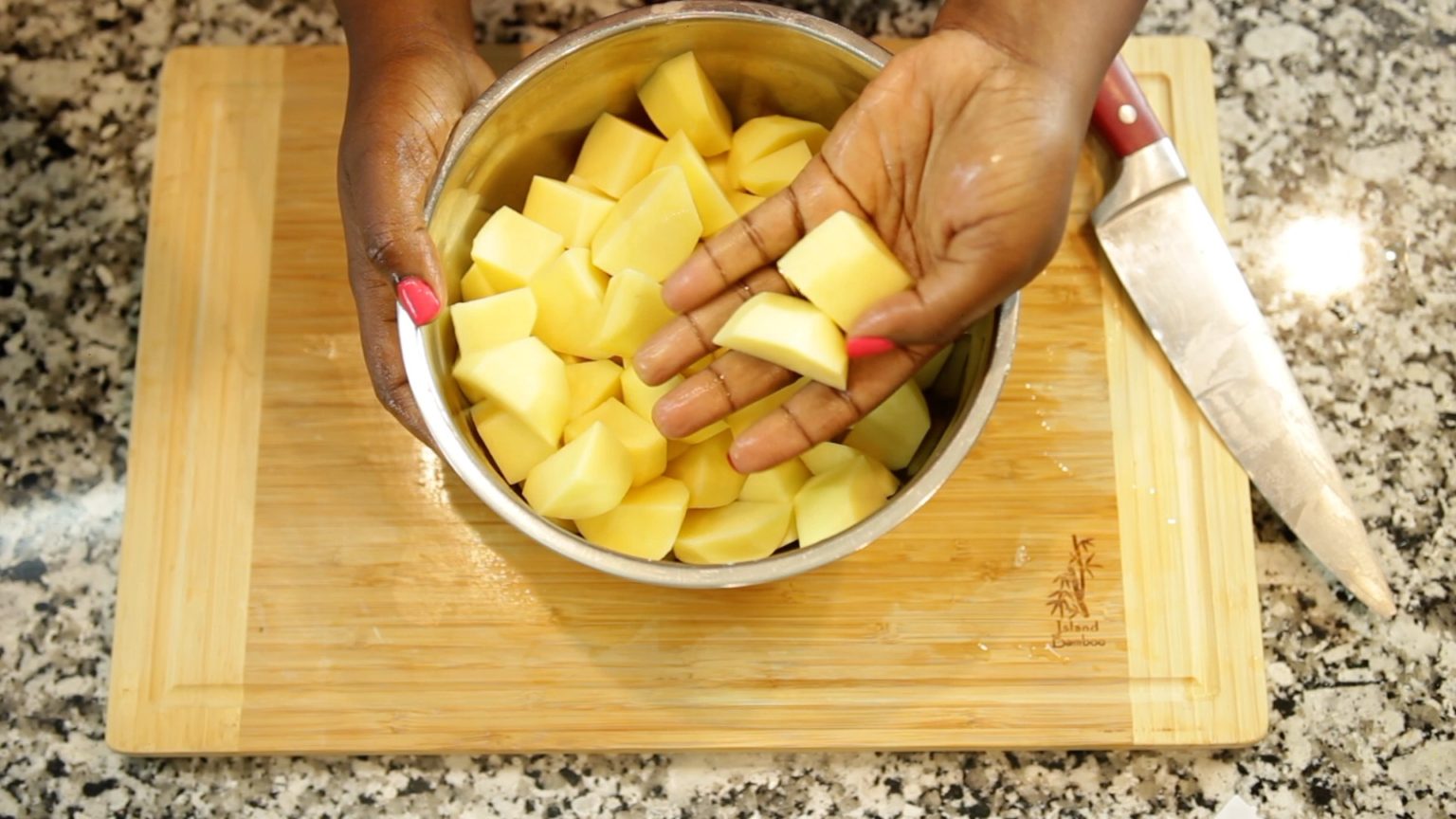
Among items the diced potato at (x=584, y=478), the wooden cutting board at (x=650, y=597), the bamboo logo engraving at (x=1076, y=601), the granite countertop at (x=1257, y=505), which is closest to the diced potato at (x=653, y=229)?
the diced potato at (x=584, y=478)

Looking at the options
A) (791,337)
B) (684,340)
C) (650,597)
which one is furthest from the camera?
(650,597)

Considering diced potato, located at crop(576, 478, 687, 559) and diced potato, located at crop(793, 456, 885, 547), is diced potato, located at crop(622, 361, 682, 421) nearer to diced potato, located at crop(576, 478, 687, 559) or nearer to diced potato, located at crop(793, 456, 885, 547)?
diced potato, located at crop(576, 478, 687, 559)

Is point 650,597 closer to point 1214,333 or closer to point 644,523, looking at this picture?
point 644,523

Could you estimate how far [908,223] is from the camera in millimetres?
1560

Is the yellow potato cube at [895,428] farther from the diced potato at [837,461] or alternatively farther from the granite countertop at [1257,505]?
the granite countertop at [1257,505]

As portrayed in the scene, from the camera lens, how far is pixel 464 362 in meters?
1.54

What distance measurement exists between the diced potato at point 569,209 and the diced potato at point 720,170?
17 centimetres

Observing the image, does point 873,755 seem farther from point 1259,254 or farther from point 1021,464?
point 1259,254

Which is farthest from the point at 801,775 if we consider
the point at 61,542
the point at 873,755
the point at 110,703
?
the point at 61,542

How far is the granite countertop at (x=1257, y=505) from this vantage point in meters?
1.77

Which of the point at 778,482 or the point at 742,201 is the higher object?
the point at 742,201

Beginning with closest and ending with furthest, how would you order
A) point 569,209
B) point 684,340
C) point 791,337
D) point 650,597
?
point 791,337
point 684,340
point 569,209
point 650,597

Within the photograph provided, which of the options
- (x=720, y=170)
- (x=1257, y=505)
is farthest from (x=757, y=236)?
(x=1257, y=505)

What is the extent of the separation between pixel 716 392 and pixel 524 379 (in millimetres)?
239
